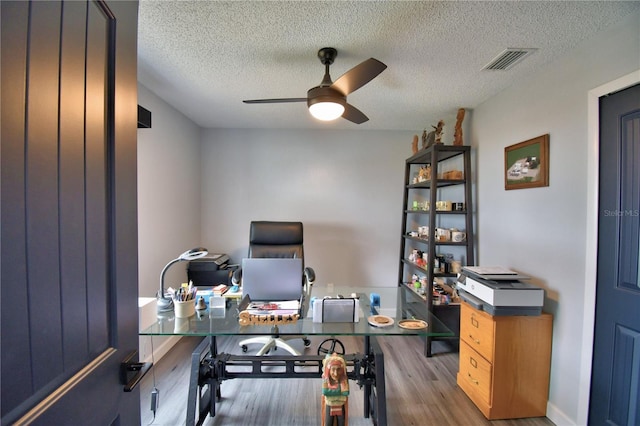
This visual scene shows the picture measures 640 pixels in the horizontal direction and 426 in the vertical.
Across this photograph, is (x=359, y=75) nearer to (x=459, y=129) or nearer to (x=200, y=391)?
(x=459, y=129)

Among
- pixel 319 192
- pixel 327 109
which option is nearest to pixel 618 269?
pixel 327 109

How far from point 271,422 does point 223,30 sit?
2482mm

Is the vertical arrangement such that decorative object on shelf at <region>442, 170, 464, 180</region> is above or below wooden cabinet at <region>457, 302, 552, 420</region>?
above

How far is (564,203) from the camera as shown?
1706 millimetres

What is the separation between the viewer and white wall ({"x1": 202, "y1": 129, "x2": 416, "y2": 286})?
3.49 metres

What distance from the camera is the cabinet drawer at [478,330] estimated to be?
5.89 ft

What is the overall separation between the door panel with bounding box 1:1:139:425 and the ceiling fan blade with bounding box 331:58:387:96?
103 centimetres

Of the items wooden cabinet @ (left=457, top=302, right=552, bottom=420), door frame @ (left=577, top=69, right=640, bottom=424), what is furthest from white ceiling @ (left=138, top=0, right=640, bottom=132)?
wooden cabinet @ (left=457, top=302, right=552, bottom=420)

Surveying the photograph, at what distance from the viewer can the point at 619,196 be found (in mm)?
1441

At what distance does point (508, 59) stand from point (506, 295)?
5.28 feet

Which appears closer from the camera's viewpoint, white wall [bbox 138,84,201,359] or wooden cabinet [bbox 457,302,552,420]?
wooden cabinet [bbox 457,302,552,420]

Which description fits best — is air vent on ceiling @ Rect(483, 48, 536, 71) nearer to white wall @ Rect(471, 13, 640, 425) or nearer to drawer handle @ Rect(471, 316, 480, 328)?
white wall @ Rect(471, 13, 640, 425)

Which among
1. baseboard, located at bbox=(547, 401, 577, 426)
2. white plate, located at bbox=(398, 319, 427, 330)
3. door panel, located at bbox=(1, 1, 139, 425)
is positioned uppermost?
door panel, located at bbox=(1, 1, 139, 425)

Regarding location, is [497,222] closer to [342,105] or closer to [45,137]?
[342,105]
